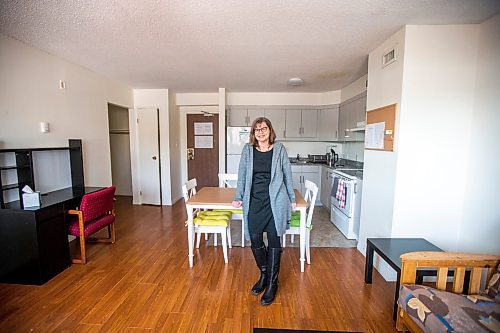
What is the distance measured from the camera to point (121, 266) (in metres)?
2.57

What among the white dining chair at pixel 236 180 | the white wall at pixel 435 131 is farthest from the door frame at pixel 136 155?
the white wall at pixel 435 131

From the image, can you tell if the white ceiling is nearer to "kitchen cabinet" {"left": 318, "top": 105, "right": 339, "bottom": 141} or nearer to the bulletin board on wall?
the bulletin board on wall

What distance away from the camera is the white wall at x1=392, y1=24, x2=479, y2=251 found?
81.8 inches

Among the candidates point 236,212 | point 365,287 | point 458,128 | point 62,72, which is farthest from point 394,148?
point 62,72

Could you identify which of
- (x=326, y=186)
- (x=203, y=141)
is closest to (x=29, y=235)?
(x=203, y=141)

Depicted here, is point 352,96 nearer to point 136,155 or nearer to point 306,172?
point 306,172

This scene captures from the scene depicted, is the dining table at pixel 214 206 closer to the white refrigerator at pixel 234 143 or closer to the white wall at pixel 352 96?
the white wall at pixel 352 96

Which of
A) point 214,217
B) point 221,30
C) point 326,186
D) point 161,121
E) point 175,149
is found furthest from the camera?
point 175,149

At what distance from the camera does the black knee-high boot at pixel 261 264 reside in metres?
2.10

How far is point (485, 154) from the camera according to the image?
1.98m

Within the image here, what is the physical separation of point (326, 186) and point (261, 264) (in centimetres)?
276

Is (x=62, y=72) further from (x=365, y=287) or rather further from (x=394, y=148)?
(x=365, y=287)

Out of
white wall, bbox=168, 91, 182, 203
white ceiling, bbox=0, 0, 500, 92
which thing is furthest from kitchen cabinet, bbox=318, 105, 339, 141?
white wall, bbox=168, 91, 182, 203

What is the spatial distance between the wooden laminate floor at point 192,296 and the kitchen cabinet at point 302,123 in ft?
8.88
